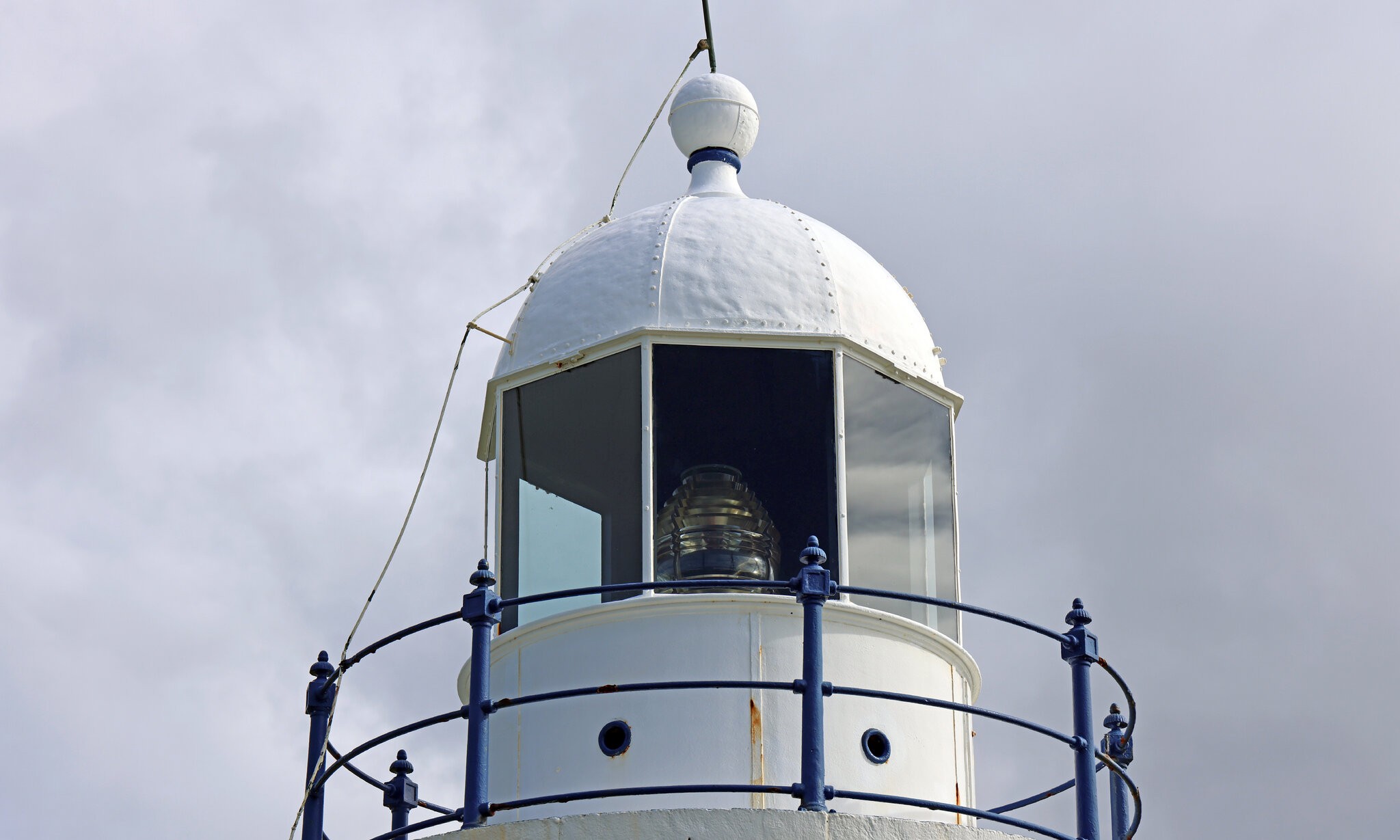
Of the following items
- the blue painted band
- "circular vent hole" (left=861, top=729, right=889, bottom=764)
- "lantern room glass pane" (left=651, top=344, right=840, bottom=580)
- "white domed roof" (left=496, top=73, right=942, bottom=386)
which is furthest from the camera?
the blue painted band

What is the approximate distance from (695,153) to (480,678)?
5.15 meters

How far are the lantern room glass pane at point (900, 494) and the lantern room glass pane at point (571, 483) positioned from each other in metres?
1.34

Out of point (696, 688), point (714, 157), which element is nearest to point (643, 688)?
point (696, 688)

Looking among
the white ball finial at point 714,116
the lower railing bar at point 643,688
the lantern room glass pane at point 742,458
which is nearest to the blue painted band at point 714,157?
the white ball finial at point 714,116

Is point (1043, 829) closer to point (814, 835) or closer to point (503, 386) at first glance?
point (814, 835)

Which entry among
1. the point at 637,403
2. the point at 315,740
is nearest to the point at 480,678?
the point at 315,740

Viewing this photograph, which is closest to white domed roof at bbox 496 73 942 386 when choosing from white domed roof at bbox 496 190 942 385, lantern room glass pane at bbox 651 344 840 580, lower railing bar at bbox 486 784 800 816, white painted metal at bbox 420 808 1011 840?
white domed roof at bbox 496 190 942 385

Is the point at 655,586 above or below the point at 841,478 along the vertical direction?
below

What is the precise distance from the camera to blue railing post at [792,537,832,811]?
32.8ft

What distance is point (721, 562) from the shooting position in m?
11.9

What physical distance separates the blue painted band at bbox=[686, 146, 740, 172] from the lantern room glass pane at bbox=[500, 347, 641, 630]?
239 cm

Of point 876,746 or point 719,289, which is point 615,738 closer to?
point 876,746

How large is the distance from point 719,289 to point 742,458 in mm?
1073

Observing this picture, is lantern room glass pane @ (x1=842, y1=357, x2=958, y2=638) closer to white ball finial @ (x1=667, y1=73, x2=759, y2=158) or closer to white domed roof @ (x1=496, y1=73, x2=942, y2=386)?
white domed roof @ (x1=496, y1=73, x2=942, y2=386)
